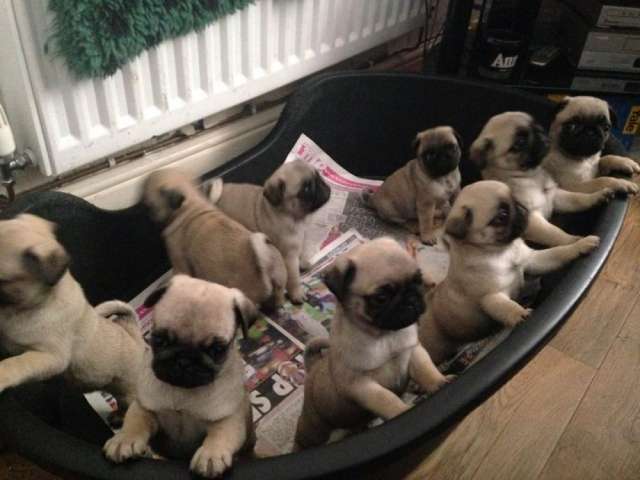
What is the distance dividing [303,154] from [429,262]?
18.8 inches

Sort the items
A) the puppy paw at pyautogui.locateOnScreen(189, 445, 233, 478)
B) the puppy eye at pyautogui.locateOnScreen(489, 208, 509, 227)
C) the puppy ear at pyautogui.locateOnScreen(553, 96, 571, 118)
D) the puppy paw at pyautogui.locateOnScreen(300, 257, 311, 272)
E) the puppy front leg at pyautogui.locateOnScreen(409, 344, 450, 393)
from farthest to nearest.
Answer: the puppy paw at pyautogui.locateOnScreen(300, 257, 311, 272)
the puppy ear at pyautogui.locateOnScreen(553, 96, 571, 118)
the puppy eye at pyautogui.locateOnScreen(489, 208, 509, 227)
the puppy front leg at pyautogui.locateOnScreen(409, 344, 450, 393)
the puppy paw at pyautogui.locateOnScreen(189, 445, 233, 478)

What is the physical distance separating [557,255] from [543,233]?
13 centimetres

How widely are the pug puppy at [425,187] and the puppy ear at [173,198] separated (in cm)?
60

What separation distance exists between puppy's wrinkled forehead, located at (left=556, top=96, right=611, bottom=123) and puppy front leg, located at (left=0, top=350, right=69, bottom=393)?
1.19 meters

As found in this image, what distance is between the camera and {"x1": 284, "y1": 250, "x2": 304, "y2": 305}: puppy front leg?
147 cm

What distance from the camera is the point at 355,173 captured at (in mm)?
1943

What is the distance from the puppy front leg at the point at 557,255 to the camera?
1191mm

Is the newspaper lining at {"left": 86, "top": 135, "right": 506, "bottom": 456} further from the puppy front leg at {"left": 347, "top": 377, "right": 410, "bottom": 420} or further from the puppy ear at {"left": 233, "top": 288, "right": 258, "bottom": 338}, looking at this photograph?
the puppy ear at {"left": 233, "top": 288, "right": 258, "bottom": 338}

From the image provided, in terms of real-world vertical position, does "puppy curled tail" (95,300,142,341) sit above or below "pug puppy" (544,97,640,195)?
below

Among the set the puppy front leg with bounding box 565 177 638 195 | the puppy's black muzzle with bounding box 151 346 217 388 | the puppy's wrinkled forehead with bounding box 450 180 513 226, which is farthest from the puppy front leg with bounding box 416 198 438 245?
the puppy's black muzzle with bounding box 151 346 217 388

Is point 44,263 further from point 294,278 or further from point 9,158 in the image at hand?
point 294,278

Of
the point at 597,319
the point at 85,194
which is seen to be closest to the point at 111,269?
the point at 85,194

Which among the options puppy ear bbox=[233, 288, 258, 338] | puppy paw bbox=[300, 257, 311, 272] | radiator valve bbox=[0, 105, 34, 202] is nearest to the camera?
puppy ear bbox=[233, 288, 258, 338]

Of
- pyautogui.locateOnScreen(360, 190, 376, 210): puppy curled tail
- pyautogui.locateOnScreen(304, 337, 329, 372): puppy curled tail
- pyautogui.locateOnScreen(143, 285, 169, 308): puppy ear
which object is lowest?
pyautogui.locateOnScreen(360, 190, 376, 210): puppy curled tail
